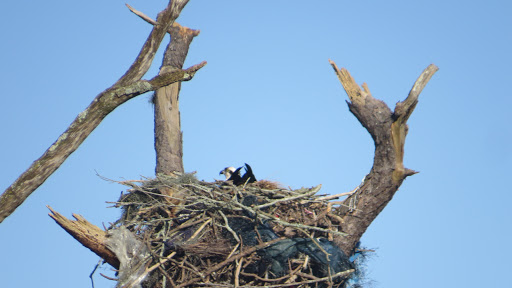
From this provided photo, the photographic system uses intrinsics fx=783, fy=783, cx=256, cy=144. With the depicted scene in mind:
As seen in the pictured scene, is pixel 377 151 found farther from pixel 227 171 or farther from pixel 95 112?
pixel 95 112

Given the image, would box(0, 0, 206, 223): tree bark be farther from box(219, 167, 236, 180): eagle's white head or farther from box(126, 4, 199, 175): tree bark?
box(219, 167, 236, 180): eagle's white head

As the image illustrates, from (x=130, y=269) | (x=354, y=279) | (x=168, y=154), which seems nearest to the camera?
(x=130, y=269)

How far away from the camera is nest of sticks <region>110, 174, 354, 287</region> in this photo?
8.75 meters

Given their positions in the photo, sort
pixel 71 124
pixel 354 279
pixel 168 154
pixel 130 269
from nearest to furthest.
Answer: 1. pixel 71 124
2. pixel 130 269
3. pixel 354 279
4. pixel 168 154

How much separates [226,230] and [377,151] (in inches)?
77.0

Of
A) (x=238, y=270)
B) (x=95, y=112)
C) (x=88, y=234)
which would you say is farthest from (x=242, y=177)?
(x=95, y=112)

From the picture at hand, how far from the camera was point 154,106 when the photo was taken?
11.6 m

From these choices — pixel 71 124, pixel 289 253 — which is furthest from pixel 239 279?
pixel 71 124

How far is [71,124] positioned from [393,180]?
11.9ft

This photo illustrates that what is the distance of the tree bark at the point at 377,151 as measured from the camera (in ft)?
28.9

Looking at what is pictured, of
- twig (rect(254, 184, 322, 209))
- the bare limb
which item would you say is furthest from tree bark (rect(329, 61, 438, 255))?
the bare limb

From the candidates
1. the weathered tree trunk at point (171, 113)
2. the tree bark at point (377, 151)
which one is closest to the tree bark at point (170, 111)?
the weathered tree trunk at point (171, 113)

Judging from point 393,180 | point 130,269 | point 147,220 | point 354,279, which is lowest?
point 130,269

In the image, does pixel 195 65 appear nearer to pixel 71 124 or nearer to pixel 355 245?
pixel 71 124
